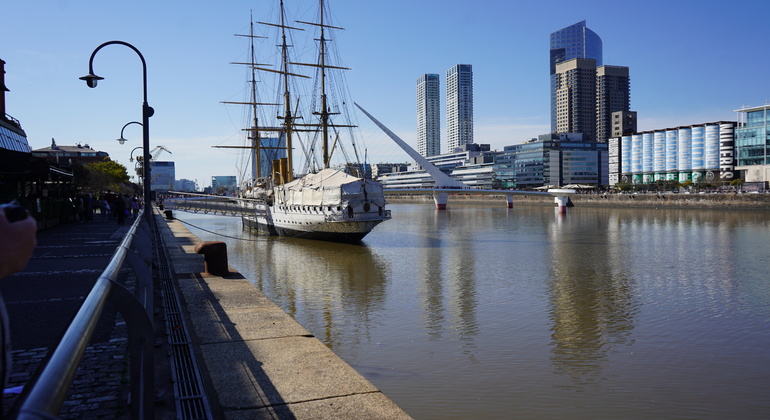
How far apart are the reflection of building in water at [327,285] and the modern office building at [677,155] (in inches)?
4962

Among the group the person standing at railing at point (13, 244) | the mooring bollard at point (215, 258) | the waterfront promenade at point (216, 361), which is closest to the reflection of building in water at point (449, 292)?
the waterfront promenade at point (216, 361)

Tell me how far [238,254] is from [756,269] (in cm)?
2280

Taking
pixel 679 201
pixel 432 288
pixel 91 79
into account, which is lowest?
pixel 432 288

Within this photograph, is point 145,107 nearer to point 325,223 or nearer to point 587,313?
point 587,313

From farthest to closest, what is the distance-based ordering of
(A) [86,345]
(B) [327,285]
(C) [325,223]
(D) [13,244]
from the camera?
(C) [325,223], (B) [327,285], (A) [86,345], (D) [13,244]

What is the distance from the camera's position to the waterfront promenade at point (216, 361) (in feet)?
18.5

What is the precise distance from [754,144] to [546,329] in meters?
135

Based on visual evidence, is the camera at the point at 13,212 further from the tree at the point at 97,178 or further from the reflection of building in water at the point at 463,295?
the tree at the point at 97,178

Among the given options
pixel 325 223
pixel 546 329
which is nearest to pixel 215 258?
pixel 546 329

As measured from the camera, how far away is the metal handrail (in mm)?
1887

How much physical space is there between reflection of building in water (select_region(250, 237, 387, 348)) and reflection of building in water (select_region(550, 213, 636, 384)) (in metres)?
4.04

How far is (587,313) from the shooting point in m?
14.7

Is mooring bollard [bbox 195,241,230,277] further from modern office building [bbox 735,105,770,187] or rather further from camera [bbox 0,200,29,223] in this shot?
modern office building [bbox 735,105,770,187]

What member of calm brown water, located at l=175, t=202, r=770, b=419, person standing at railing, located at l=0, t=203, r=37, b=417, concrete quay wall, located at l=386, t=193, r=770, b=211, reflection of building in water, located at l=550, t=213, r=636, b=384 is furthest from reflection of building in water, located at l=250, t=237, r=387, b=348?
concrete quay wall, located at l=386, t=193, r=770, b=211
